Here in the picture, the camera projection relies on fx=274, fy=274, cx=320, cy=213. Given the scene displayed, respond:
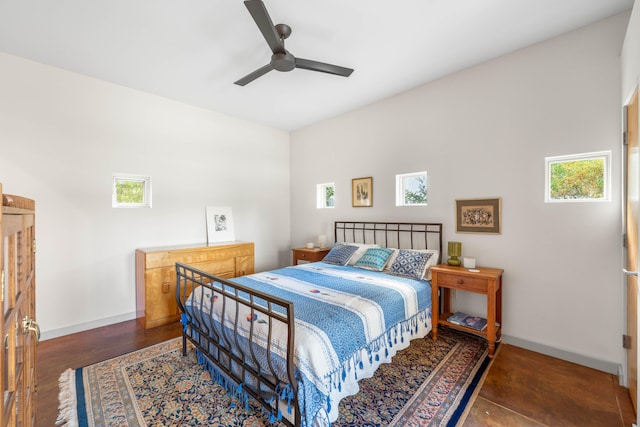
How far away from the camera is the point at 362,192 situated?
432 cm

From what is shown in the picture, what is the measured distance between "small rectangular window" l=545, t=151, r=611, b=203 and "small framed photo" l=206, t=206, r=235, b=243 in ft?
13.9

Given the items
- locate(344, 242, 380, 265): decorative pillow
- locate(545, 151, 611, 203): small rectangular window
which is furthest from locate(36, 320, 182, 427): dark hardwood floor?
locate(545, 151, 611, 203): small rectangular window

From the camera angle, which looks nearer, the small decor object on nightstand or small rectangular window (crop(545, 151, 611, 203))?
small rectangular window (crop(545, 151, 611, 203))

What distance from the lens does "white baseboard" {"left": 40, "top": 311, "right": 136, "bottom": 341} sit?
9.97ft

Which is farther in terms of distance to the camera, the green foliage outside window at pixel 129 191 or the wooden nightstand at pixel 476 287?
the green foliage outside window at pixel 129 191

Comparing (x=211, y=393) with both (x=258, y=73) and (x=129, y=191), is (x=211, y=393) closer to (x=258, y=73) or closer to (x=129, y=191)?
(x=258, y=73)

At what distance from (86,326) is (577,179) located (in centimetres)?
552

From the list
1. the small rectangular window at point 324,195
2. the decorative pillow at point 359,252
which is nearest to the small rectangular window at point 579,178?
the decorative pillow at point 359,252

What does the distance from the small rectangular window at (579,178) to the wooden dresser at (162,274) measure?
13.3 ft

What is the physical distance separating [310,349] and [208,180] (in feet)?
11.6

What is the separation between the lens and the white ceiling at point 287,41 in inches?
87.5

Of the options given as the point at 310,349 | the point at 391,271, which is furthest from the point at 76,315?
the point at 391,271

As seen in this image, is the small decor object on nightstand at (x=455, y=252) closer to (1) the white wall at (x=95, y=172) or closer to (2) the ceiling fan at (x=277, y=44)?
(2) the ceiling fan at (x=277, y=44)

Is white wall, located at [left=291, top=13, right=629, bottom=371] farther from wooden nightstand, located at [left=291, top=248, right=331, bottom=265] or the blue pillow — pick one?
wooden nightstand, located at [left=291, top=248, right=331, bottom=265]
